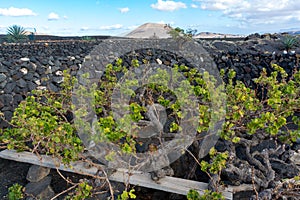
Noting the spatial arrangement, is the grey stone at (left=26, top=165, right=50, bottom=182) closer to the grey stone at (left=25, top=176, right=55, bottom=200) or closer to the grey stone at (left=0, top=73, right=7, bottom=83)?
the grey stone at (left=25, top=176, right=55, bottom=200)

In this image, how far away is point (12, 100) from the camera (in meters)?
4.39

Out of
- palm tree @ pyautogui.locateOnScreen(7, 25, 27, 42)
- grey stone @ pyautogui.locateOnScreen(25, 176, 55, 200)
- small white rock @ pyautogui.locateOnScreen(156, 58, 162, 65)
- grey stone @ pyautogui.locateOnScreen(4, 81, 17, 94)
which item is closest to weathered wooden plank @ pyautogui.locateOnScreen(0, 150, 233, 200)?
grey stone @ pyautogui.locateOnScreen(25, 176, 55, 200)

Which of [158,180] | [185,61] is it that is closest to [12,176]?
[158,180]

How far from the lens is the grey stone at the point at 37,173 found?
281cm

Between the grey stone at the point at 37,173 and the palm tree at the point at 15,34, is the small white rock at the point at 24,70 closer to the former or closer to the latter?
the grey stone at the point at 37,173

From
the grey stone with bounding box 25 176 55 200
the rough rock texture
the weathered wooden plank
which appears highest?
the rough rock texture

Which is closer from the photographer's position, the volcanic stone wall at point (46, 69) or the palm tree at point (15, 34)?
the volcanic stone wall at point (46, 69)

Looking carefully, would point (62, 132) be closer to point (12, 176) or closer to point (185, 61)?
point (12, 176)

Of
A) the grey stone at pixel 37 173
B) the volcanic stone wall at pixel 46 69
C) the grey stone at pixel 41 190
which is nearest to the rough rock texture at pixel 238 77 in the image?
the volcanic stone wall at pixel 46 69

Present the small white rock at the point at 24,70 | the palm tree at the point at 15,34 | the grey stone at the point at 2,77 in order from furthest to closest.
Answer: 1. the palm tree at the point at 15,34
2. the small white rock at the point at 24,70
3. the grey stone at the point at 2,77

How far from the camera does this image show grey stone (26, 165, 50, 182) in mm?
2814

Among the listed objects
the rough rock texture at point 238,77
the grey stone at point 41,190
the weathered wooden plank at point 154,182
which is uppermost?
the rough rock texture at point 238,77

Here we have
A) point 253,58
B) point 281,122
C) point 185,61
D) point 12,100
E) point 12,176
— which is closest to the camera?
point 281,122

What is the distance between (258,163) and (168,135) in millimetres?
882
